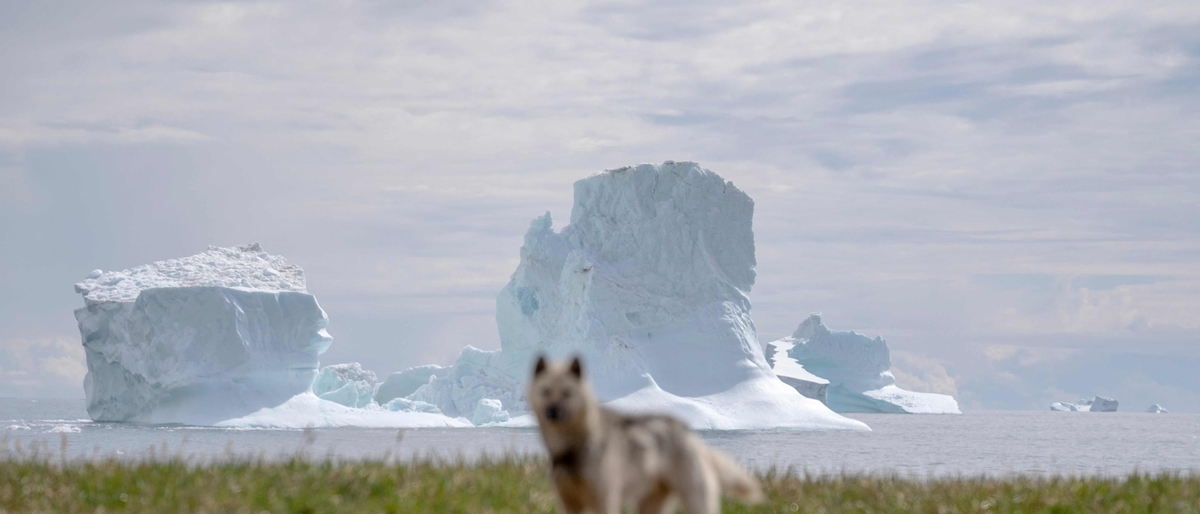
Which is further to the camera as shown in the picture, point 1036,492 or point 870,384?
point 870,384

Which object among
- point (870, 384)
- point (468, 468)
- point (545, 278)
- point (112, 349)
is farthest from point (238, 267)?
point (870, 384)

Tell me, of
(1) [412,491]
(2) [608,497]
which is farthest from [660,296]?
(2) [608,497]

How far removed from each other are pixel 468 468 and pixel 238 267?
38.2m

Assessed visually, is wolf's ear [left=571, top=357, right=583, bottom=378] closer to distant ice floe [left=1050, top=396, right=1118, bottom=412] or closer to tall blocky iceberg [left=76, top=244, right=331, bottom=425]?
tall blocky iceberg [left=76, top=244, right=331, bottom=425]

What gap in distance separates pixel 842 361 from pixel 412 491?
6816cm

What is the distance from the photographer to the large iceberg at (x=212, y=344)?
39.8m

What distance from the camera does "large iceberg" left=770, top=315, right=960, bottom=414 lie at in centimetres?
7112

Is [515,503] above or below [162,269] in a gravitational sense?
below

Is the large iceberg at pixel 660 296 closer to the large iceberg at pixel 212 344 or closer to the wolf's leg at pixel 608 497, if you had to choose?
the large iceberg at pixel 212 344

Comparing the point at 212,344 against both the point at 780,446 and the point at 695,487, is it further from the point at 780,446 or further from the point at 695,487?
the point at 695,487

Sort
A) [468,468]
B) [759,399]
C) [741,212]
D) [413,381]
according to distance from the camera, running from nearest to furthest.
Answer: [468,468] < [759,399] < [741,212] < [413,381]

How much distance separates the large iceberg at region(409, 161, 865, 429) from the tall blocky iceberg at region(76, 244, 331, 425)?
27.1ft

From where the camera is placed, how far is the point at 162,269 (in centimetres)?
4338

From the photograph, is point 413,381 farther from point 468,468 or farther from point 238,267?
point 468,468
